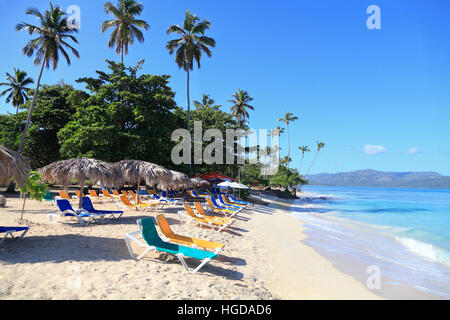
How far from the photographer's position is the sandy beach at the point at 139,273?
132 inches

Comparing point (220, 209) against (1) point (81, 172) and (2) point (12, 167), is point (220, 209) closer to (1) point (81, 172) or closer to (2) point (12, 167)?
(1) point (81, 172)

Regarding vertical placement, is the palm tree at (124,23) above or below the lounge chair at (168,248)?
above

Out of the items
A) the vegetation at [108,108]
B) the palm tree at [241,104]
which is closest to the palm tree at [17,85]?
the vegetation at [108,108]

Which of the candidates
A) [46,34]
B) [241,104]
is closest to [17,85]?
[46,34]

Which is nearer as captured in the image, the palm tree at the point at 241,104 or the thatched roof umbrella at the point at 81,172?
the thatched roof umbrella at the point at 81,172

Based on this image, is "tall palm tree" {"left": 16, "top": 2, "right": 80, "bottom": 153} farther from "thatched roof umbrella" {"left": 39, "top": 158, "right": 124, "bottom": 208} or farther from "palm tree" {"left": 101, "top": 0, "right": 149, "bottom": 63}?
"thatched roof umbrella" {"left": 39, "top": 158, "right": 124, "bottom": 208}

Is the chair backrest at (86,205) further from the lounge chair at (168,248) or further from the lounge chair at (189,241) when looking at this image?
the lounge chair at (168,248)

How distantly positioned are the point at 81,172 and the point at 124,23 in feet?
62.5

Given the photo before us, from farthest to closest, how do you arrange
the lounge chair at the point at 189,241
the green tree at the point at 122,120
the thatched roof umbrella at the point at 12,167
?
1. the green tree at the point at 122,120
2. the thatched roof umbrella at the point at 12,167
3. the lounge chair at the point at 189,241

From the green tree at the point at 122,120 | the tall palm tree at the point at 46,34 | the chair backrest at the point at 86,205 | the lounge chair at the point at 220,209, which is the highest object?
the tall palm tree at the point at 46,34

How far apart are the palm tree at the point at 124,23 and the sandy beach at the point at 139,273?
808 inches
